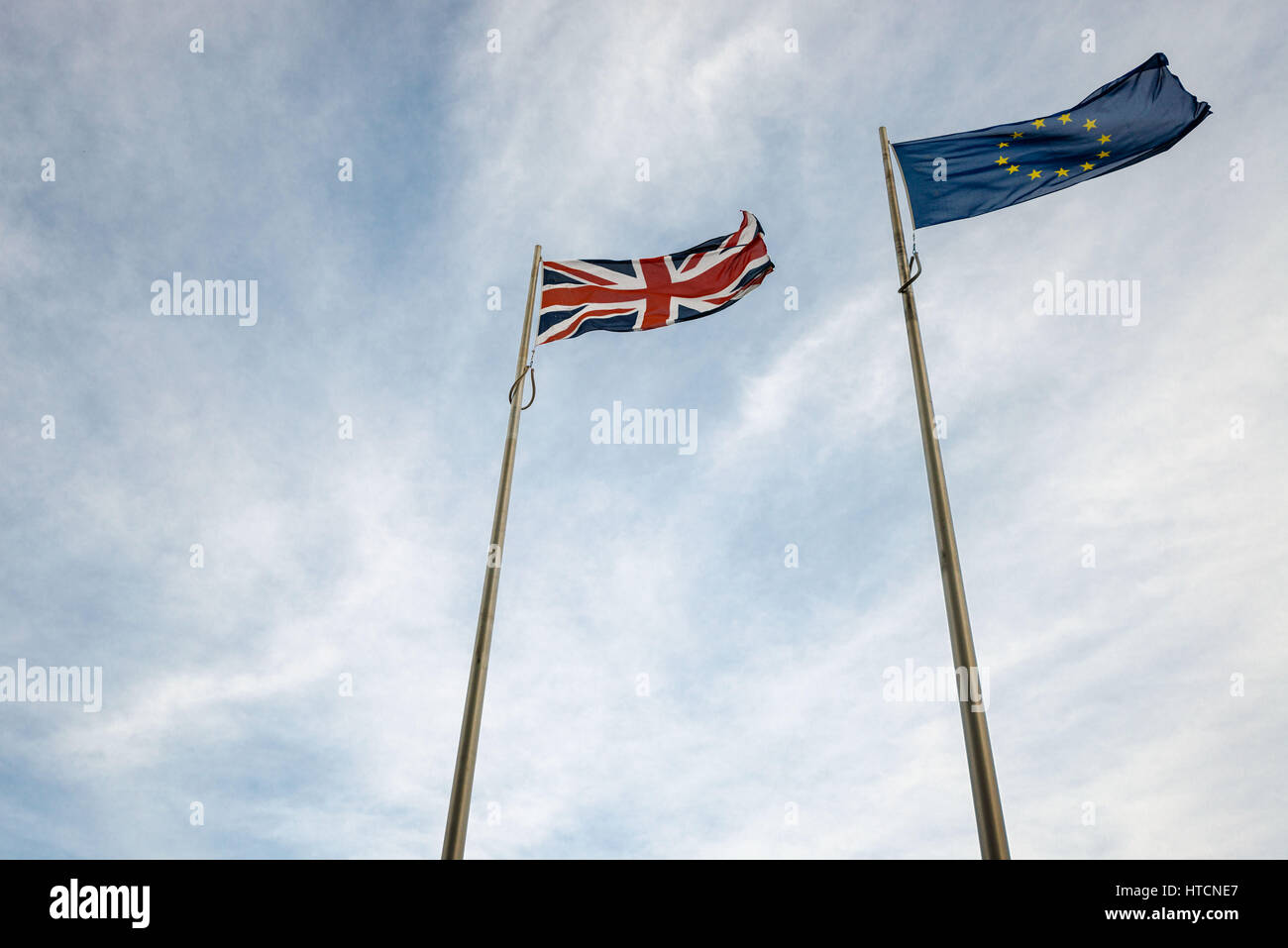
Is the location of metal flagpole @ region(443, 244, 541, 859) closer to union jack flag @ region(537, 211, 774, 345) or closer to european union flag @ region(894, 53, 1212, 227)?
union jack flag @ region(537, 211, 774, 345)

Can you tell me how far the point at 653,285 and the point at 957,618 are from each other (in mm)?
9360

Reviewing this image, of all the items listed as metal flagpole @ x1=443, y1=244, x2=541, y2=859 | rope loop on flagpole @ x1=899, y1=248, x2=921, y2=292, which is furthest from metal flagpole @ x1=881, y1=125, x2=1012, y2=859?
metal flagpole @ x1=443, y1=244, x2=541, y2=859

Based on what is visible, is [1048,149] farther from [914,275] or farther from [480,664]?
[480,664]

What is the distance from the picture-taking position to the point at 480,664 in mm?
9891

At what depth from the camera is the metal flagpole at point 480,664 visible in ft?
28.5

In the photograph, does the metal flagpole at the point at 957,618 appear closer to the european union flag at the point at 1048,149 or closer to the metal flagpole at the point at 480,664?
the european union flag at the point at 1048,149

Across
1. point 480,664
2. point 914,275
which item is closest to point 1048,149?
point 914,275

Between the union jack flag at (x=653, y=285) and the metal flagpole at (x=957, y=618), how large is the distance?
441cm

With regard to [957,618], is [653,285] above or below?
above

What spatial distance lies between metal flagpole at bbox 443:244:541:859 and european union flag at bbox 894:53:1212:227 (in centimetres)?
693

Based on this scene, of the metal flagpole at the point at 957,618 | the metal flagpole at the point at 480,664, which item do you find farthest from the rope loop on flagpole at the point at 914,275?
the metal flagpole at the point at 480,664

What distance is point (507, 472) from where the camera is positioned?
1175 cm
